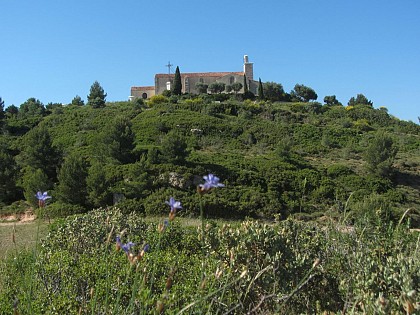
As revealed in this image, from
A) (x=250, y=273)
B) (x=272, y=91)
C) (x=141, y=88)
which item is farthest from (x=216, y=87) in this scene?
(x=250, y=273)

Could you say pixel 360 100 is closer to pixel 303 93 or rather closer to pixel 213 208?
pixel 303 93

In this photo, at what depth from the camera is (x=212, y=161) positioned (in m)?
24.4

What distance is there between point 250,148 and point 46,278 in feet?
88.1

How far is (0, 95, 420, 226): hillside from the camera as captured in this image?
18.8 meters

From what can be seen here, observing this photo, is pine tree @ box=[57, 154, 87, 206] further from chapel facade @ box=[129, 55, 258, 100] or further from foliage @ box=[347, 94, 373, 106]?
foliage @ box=[347, 94, 373, 106]

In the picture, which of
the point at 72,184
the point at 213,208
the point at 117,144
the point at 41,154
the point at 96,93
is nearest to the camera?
the point at 72,184

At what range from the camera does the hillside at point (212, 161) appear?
738 inches

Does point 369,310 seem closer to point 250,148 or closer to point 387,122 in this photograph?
point 250,148

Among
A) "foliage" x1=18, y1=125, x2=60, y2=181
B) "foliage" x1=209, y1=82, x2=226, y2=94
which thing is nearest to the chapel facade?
"foliage" x1=209, y1=82, x2=226, y2=94

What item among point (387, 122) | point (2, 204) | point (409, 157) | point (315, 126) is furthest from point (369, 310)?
point (387, 122)

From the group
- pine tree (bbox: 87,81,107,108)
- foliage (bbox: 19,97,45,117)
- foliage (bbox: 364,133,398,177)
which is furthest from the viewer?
pine tree (bbox: 87,81,107,108)

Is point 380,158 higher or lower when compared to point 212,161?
lower

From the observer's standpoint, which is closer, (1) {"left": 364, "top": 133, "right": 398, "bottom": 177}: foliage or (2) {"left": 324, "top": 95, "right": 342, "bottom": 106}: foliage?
(1) {"left": 364, "top": 133, "right": 398, "bottom": 177}: foliage

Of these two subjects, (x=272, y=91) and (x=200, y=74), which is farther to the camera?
(x=200, y=74)
